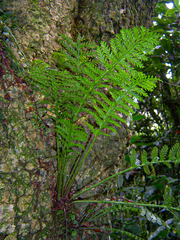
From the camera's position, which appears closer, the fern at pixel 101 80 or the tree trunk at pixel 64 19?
the fern at pixel 101 80

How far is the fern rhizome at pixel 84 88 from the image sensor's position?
52 centimetres

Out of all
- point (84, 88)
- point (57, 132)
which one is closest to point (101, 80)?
point (84, 88)

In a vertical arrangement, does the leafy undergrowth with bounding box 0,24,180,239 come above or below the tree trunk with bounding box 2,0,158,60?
below

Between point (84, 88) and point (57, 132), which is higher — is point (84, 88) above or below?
above

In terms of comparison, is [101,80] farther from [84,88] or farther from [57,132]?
[57,132]

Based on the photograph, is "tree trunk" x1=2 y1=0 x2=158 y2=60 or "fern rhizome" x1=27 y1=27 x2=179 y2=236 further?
"tree trunk" x1=2 y1=0 x2=158 y2=60

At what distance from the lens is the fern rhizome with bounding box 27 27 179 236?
52cm

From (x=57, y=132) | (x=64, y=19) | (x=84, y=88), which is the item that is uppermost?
(x=64, y=19)

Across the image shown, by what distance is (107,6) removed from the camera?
0.89 meters

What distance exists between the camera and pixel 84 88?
58cm

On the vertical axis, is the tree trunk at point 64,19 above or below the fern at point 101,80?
above

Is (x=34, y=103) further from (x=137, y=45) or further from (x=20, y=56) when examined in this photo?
(x=137, y=45)

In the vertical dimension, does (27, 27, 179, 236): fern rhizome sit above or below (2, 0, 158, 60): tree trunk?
below

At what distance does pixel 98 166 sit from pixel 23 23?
0.71m
